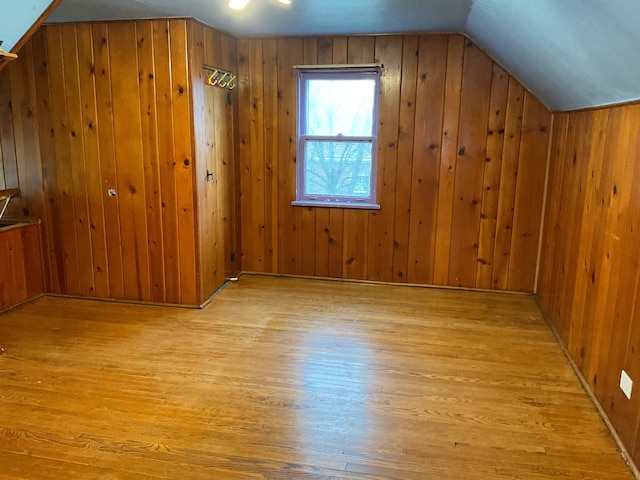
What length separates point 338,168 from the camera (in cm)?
467

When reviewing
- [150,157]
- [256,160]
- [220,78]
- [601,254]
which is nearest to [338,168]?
[256,160]

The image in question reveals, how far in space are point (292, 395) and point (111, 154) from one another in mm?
2466

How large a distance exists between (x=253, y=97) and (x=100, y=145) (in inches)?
57.0

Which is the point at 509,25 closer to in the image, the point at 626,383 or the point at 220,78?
the point at 626,383

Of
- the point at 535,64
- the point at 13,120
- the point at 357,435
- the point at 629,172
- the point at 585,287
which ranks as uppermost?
the point at 535,64

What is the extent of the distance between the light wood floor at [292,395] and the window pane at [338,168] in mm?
1202

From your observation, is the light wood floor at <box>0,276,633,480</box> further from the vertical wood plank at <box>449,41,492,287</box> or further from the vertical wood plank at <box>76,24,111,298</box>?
the vertical wood plank at <box>449,41,492,287</box>

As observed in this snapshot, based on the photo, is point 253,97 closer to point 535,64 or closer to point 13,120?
point 13,120

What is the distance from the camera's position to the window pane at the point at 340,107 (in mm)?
4480

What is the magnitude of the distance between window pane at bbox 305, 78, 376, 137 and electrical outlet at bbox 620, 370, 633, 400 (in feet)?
9.49

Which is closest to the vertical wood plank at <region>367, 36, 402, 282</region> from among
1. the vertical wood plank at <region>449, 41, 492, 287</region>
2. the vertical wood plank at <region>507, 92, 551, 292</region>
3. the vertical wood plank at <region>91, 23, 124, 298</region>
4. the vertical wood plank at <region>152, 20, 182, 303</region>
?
the vertical wood plank at <region>449, 41, 492, 287</region>

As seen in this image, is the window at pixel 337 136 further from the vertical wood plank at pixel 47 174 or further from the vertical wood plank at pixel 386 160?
the vertical wood plank at pixel 47 174

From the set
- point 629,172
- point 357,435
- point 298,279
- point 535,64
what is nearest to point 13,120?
point 298,279

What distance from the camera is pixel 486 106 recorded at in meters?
4.25
